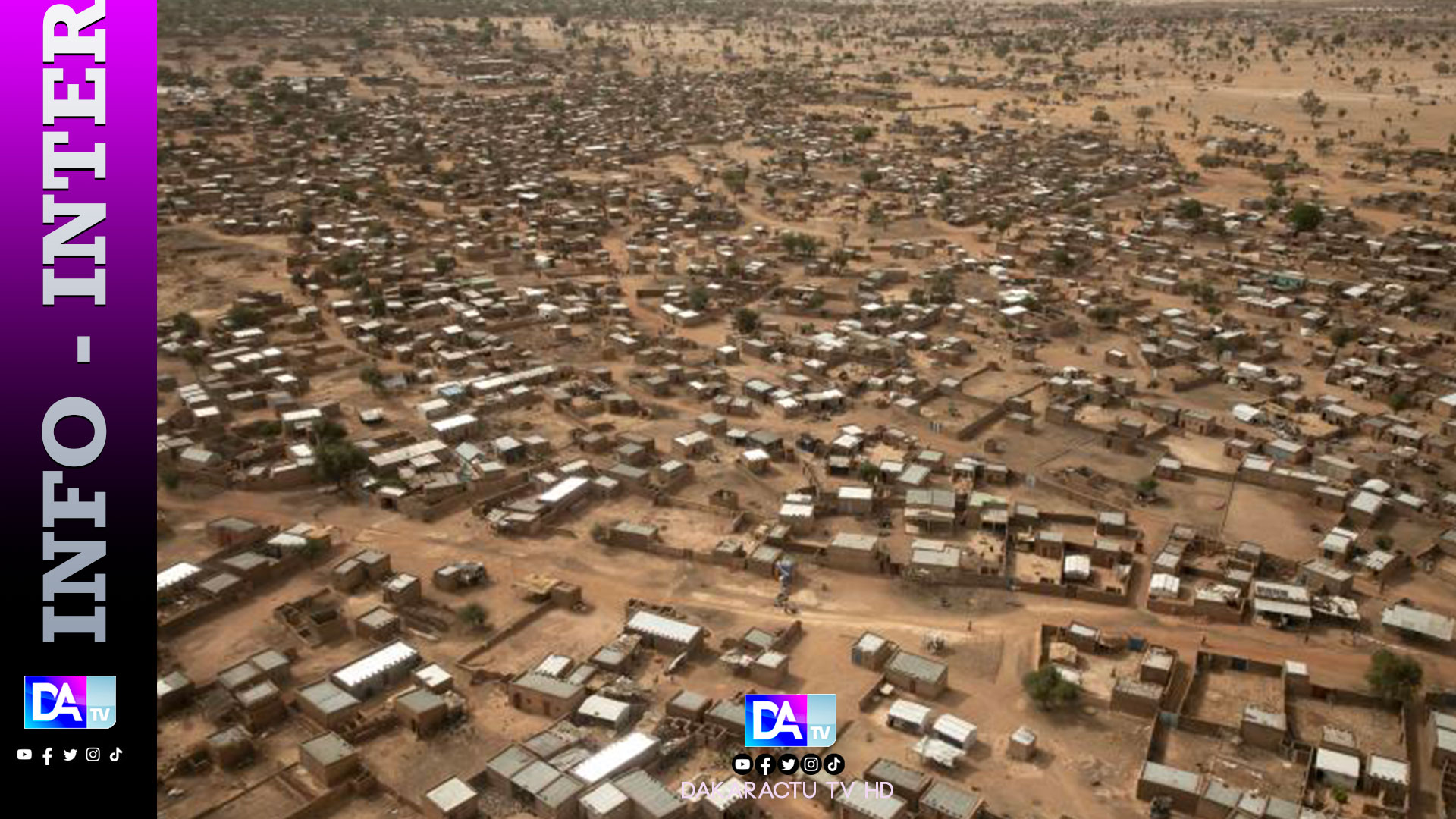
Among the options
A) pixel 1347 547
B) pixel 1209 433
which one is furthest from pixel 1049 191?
pixel 1347 547

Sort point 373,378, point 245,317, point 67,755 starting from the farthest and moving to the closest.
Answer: point 245,317, point 373,378, point 67,755

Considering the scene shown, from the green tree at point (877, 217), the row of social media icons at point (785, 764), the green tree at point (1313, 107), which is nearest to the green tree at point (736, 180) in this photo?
the green tree at point (877, 217)

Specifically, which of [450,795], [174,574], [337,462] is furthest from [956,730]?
[337,462]

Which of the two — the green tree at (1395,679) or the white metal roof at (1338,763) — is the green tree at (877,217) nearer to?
the green tree at (1395,679)

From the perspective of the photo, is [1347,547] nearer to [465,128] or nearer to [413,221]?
[413,221]

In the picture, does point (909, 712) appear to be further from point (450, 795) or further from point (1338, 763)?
point (450, 795)

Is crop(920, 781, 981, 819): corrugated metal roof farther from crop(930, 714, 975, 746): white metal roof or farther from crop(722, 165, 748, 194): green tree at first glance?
crop(722, 165, 748, 194): green tree
